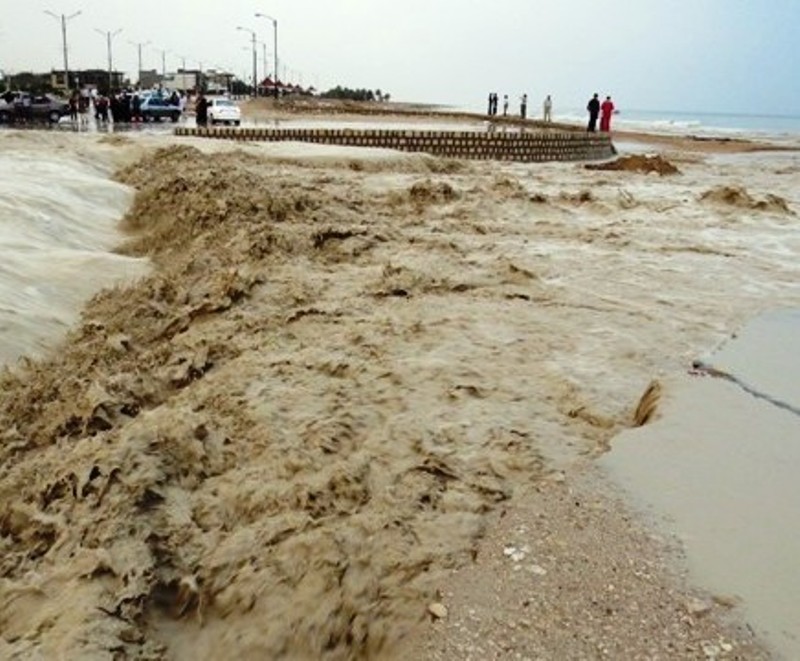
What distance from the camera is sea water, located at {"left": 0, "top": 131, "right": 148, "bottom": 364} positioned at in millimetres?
5688

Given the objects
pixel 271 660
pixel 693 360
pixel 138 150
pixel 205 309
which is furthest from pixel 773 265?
pixel 138 150

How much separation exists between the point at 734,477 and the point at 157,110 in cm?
3648

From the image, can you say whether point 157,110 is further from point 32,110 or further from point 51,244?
point 51,244

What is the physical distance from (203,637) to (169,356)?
9.78ft

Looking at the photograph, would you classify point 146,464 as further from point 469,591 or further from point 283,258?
point 283,258

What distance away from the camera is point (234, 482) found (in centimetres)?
333

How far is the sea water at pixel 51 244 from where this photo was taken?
18.7ft

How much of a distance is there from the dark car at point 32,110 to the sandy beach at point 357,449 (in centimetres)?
2475

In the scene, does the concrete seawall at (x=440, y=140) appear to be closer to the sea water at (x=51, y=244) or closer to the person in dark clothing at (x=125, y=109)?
the sea water at (x=51, y=244)

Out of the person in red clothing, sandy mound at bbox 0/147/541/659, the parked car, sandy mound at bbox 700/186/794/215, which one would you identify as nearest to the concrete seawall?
the person in red clothing

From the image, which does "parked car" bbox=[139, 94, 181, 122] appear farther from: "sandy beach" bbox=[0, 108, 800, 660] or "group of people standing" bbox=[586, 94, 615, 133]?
"sandy beach" bbox=[0, 108, 800, 660]

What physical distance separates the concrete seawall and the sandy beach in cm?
1347

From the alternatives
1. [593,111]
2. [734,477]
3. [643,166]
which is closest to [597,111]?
[593,111]

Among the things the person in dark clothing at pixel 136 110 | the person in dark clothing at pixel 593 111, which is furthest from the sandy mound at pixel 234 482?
the person in dark clothing at pixel 136 110
